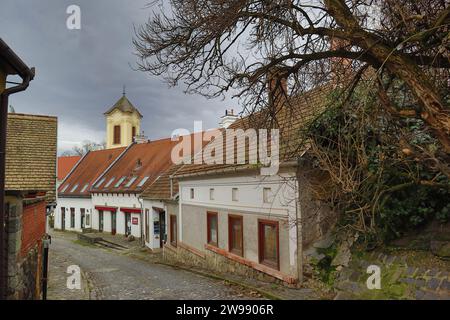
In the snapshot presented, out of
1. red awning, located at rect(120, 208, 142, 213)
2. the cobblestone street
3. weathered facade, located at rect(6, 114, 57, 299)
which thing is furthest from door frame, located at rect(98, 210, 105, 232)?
weathered facade, located at rect(6, 114, 57, 299)

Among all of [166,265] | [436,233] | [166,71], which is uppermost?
[166,71]

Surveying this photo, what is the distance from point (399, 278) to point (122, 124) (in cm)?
3658

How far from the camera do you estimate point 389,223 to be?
730 cm

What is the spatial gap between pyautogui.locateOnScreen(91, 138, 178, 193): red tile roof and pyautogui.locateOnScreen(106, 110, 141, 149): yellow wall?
6383mm

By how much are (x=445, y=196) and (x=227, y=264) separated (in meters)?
7.58

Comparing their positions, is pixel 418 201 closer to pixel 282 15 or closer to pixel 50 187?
pixel 282 15

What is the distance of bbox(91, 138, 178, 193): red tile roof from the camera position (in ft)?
85.6

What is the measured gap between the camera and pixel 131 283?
11.9m

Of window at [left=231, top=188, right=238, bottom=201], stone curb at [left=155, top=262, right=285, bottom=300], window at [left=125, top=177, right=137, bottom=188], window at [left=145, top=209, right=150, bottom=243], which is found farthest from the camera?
window at [left=125, top=177, right=137, bottom=188]

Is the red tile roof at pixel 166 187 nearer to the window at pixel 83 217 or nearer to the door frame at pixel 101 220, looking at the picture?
the door frame at pixel 101 220

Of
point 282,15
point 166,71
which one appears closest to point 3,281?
point 166,71

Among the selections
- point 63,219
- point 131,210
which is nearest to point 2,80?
Answer: point 131,210

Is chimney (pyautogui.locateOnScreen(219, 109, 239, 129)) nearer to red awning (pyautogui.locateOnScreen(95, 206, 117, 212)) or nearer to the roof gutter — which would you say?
the roof gutter

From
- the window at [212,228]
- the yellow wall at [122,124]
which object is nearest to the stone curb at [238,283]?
the window at [212,228]
